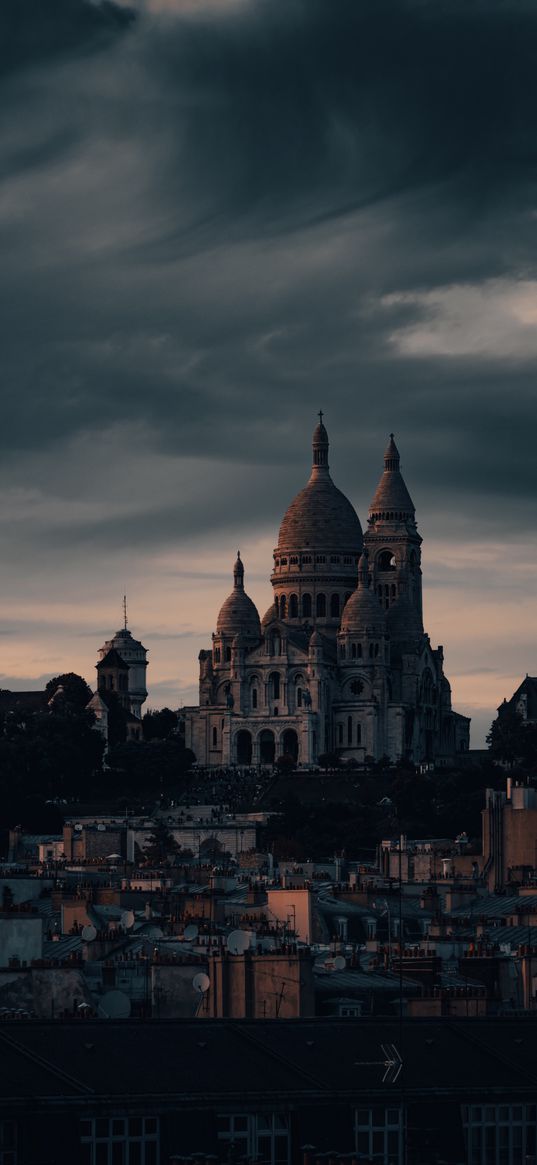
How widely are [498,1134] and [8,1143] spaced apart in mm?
8022

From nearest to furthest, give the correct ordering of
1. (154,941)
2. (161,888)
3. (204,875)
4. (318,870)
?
1. (154,941)
2. (161,888)
3. (204,875)
4. (318,870)

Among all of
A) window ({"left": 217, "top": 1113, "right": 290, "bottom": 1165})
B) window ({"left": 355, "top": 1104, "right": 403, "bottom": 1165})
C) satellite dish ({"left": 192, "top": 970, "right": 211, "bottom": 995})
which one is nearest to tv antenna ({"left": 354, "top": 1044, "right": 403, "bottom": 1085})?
window ({"left": 355, "top": 1104, "right": 403, "bottom": 1165})

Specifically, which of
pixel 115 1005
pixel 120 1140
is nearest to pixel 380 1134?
pixel 120 1140

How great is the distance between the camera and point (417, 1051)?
60.0 m

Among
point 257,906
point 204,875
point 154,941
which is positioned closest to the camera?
point 154,941

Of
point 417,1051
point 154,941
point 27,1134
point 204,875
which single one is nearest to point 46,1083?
point 27,1134

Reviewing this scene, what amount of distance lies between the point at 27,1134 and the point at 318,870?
86.1 m

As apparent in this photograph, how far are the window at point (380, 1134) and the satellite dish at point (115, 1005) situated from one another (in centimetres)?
1057

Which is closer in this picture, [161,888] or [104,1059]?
[104,1059]

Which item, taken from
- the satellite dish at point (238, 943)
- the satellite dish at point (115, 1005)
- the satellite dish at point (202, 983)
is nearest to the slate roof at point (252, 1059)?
the satellite dish at point (115, 1005)

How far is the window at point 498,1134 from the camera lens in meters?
56.9

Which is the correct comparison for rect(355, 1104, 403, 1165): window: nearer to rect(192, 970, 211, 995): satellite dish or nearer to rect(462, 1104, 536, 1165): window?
rect(462, 1104, 536, 1165): window

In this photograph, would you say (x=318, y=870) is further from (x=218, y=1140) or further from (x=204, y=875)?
(x=218, y=1140)

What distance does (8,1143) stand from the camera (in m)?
53.6
